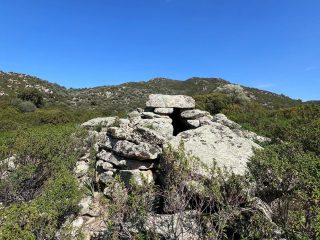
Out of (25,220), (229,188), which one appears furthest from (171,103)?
(25,220)

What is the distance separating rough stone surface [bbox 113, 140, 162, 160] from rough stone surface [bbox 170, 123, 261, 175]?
89 cm

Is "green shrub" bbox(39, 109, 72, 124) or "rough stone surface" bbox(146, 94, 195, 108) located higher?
"rough stone surface" bbox(146, 94, 195, 108)

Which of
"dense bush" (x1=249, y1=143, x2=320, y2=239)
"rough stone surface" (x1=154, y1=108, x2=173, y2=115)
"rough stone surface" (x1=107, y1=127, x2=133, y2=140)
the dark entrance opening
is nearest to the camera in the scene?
"dense bush" (x1=249, y1=143, x2=320, y2=239)

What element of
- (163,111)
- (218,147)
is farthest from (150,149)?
(163,111)

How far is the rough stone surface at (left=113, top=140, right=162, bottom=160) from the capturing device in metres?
12.8

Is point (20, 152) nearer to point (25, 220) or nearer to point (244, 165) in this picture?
point (25, 220)

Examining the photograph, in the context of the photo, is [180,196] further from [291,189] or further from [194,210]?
[291,189]

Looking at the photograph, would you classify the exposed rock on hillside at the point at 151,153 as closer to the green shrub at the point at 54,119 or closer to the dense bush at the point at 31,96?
the green shrub at the point at 54,119

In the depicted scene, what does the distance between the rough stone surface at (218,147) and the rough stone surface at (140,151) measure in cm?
89

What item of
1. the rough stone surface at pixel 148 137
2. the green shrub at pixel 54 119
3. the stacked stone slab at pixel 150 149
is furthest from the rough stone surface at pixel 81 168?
the green shrub at pixel 54 119

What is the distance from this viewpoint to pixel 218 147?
13.8 metres

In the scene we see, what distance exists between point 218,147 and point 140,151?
343 centimetres

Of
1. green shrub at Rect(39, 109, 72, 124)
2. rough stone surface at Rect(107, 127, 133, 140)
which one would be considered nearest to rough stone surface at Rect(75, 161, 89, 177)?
rough stone surface at Rect(107, 127, 133, 140)

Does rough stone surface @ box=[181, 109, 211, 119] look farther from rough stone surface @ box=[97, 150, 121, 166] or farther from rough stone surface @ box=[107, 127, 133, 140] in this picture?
rough stone surface @ box=[97, 150, 121, 166]
